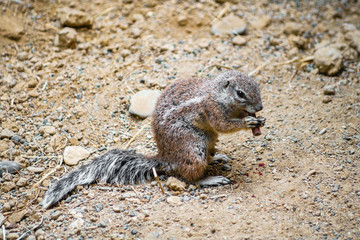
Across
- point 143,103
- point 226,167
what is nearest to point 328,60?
point 226,167

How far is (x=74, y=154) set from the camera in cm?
447

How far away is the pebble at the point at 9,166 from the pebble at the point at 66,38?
7.63 ft

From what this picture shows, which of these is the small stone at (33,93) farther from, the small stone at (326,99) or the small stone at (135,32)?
the small stone at (326,99)

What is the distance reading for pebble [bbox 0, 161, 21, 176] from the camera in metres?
4.12

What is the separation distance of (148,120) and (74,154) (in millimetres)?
1073

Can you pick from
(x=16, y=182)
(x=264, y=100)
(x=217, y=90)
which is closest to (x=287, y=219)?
(x=217, y=90)

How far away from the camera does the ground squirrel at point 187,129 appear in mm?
3813

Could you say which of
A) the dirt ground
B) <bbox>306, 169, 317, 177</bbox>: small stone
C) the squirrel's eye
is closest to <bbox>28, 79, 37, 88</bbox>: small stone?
the dirt ground

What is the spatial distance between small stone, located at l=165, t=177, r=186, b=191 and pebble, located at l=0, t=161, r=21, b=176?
1743 millimetres

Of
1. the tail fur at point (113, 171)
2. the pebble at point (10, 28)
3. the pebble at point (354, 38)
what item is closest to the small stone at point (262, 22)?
the pebble at point (354, 38)

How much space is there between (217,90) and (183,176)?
3.27 feet

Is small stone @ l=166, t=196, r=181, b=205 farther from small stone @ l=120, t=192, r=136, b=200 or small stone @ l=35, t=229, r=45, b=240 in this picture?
small stone @ l=35, t=229, r=45, b=240

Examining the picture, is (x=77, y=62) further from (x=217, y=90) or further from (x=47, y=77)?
(x=217, y=90)

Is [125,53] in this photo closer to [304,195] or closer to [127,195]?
[127,195]
